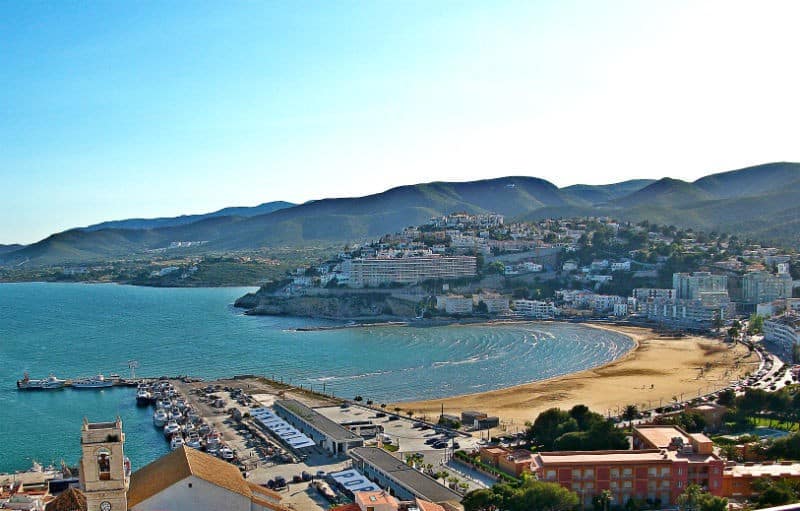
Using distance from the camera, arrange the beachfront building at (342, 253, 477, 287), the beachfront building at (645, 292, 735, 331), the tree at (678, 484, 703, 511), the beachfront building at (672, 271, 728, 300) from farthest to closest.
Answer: the beachfront building at (342, 253, 477, 287)
the beachfront building at (672, 271, 728, 300)
the beachfront building at (645, 292, 735, 331)
the tree at (678, 484, 703, 511)

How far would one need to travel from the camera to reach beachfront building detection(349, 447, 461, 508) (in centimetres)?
1028

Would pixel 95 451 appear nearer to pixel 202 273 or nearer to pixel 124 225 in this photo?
pixel 202 273

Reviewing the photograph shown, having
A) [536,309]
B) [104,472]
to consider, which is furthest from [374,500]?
[536,309]

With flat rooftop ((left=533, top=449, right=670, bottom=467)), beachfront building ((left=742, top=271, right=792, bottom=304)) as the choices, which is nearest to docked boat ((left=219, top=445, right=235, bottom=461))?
flat rooftop ((left=533, top=449, right=670, bottom=467))

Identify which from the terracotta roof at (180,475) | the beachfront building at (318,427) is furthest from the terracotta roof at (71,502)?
the beachfront building at (318,427)

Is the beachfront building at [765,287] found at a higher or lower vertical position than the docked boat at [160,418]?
higher

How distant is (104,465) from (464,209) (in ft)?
343

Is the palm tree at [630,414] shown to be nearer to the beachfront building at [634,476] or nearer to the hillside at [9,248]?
the beachfront building at [634,476]

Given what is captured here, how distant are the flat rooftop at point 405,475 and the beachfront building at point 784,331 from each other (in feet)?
52.3

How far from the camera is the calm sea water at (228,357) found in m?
17.2

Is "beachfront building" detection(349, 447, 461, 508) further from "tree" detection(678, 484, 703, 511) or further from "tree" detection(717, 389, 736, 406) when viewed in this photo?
"tree" detection(717, 389, 736, 406)

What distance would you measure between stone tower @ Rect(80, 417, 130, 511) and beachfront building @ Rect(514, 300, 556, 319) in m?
29.8

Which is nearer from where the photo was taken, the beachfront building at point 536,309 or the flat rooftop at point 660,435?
the flat rooftop at point 660,435

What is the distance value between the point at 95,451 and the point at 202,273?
57.9m
